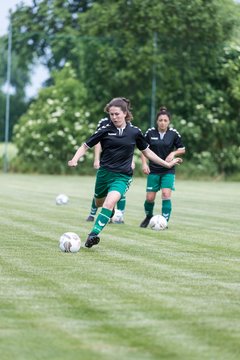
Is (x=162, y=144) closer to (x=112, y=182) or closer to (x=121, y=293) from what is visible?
(x=112, y=182)

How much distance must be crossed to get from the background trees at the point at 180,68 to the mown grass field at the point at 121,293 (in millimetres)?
21006

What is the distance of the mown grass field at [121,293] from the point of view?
5719 millimetres

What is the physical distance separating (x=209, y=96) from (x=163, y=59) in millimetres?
2106

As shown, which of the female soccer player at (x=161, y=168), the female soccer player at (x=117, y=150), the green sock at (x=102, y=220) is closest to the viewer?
the green sock at (x=102, y=220)

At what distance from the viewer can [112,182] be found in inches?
467

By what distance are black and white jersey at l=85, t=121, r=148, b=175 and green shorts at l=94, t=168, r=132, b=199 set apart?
6cm

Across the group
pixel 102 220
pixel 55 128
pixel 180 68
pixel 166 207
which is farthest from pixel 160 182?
pixel 180 68

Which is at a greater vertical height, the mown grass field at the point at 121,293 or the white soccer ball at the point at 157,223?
the white soccer ball at the point at 157,223

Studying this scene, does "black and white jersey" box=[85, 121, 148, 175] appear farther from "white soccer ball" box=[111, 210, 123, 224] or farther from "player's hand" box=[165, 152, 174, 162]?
"white soccer ball" box=[111, 210, 123, 224]

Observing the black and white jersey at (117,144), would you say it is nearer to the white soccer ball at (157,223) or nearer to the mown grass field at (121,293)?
the mown grass field at (121,293)

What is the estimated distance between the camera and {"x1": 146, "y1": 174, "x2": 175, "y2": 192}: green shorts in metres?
14.7

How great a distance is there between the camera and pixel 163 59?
118ft

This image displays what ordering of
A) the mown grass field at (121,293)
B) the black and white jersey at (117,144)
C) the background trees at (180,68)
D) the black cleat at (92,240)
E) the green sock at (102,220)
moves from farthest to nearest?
the background trees at (180,68) < the black and white jersey at (117,144) < the green sock at (102,220) < the black cleat at (92,240) < the mown grass field at (121,293)

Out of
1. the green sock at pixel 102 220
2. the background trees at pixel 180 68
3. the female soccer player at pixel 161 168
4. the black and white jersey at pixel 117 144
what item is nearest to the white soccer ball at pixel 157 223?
the female soccer player at pixel 161 168
